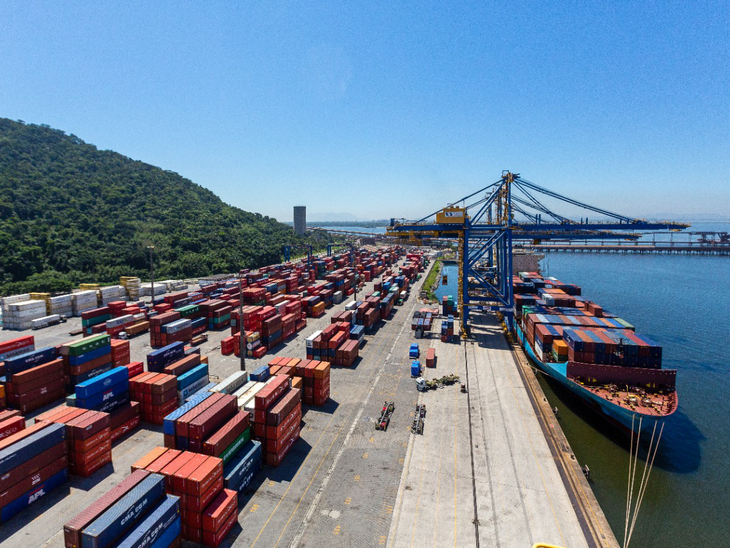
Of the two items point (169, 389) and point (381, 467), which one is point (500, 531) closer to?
point (381, 467)

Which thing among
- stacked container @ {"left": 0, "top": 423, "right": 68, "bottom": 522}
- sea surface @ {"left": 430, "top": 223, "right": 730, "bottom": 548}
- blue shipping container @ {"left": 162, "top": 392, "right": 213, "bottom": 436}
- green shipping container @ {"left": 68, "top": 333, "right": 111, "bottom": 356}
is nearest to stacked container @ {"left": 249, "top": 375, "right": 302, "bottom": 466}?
blue shipping container @ {"left": 162, "top": 392, "right": 213, "bottom": 436}

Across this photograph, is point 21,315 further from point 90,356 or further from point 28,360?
point 90,356

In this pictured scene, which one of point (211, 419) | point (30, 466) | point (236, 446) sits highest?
point (211, 419)

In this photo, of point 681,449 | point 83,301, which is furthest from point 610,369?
point 83,301

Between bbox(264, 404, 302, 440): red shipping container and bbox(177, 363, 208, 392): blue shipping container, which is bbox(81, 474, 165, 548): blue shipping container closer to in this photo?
bbox(264, 404, 302, 440): red shipping container

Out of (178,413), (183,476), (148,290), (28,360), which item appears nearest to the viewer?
(183,476)

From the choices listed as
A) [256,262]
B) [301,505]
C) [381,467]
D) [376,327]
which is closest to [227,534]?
[301,505]
